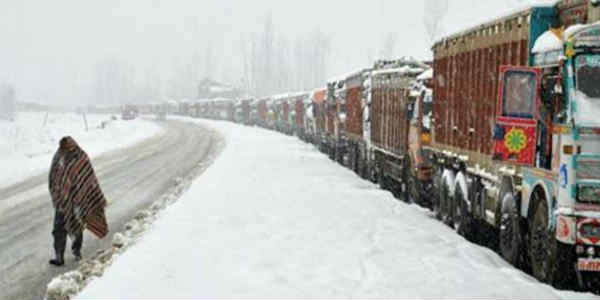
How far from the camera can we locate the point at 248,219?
14812 millimetres

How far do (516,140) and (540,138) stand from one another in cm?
30

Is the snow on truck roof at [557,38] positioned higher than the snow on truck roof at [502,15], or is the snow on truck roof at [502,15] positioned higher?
the snow on truck roof at [502,15]

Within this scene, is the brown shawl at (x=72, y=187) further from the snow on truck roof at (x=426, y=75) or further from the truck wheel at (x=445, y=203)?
the snow on truck roof at (x=426, y=75)

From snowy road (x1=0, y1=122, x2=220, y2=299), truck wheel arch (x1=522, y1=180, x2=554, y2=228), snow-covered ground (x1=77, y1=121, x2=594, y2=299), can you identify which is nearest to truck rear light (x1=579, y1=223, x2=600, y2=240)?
truck wheel arch (x1=522, y1=180, x2=554, y2=228)

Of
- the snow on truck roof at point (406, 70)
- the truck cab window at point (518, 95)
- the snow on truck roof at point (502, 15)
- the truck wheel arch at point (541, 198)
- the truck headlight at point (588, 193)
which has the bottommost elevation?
the truck wheel arch at point (541, 198)

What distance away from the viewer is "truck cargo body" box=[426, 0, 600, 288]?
360 inches

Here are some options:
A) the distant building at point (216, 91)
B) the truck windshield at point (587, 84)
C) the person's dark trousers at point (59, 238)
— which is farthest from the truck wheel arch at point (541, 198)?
the distant building at point (216, 91)

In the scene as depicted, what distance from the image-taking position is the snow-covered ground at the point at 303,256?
9188 millimetres

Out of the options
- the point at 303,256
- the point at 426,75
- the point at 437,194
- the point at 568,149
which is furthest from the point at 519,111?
the point at 426,75

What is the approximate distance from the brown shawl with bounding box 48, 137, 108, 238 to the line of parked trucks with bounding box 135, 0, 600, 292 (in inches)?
248

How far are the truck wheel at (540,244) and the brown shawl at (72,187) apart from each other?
21.9ft

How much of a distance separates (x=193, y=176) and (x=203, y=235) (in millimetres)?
14250

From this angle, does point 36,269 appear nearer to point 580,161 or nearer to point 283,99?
point 580,161

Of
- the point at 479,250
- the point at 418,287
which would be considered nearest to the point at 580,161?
the point at 418,287
